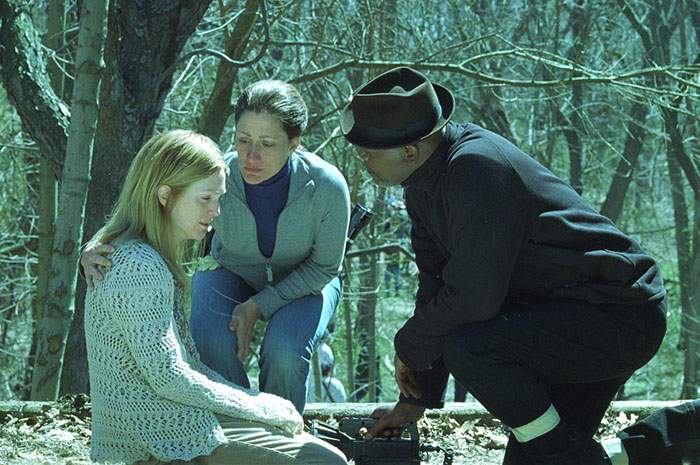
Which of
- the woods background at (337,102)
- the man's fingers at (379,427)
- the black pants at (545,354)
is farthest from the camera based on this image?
the woods background at (337,102)

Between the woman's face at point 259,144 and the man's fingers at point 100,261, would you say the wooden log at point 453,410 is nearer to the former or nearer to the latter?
the woman's face at point 259,144

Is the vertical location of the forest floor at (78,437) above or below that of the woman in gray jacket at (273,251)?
below

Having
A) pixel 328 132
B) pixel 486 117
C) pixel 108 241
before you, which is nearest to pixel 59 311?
pixel 108 241

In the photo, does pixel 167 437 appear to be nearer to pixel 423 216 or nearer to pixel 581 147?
pixel 423 216

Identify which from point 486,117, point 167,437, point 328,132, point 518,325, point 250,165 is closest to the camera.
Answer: point 167,437

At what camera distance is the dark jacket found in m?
3.36

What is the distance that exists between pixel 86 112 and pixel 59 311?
3.72 feet

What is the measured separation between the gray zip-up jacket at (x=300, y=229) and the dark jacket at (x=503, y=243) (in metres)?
0.56

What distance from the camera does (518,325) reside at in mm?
3523

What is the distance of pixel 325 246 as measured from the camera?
4203mm

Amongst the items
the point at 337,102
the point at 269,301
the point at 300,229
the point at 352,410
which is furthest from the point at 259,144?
the point at 337,102

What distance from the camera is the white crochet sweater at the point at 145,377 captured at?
121 inches

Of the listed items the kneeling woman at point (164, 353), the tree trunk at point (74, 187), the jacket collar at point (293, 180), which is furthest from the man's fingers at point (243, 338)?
the tree trunk at point (74, 187)

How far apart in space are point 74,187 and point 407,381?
2564 millimetres
